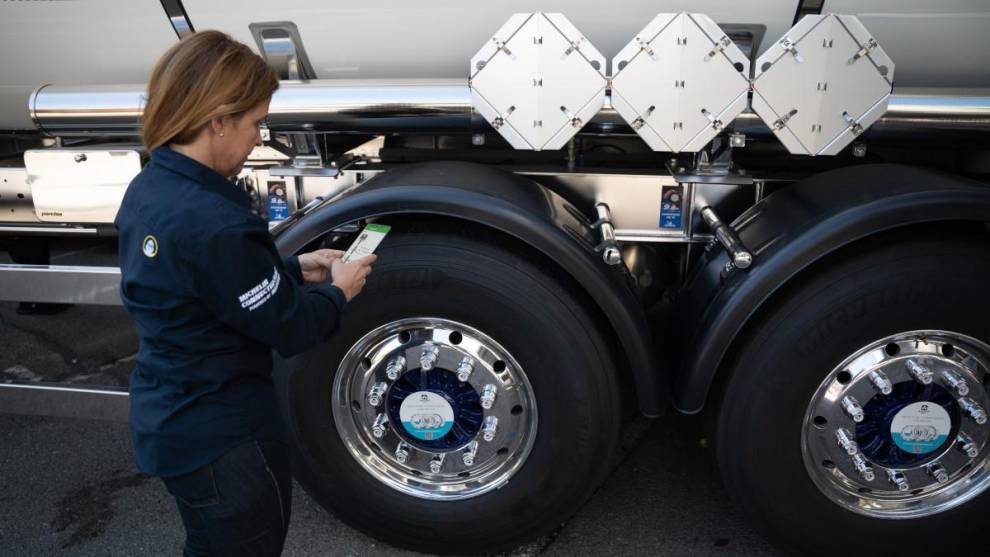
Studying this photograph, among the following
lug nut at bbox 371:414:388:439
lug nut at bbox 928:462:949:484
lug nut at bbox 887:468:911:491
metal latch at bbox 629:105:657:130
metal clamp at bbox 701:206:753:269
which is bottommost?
lug nut at bbox 371:414:388:439

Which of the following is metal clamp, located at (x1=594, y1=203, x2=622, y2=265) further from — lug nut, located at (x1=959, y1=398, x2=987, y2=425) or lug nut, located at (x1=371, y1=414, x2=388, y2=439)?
lug nut, located at (x1=959, y1=398, x2=987, y2=425)

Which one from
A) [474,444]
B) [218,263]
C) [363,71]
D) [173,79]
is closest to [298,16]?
[363,71]

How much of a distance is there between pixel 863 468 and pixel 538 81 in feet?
4.98

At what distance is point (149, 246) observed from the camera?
1.51m

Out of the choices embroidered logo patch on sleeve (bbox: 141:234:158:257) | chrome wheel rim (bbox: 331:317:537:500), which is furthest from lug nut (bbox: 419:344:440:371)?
embroidered logo patch on sleeve (bbox: 141:234:158:257)

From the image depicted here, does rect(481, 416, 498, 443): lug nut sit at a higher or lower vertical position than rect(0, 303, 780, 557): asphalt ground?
higher

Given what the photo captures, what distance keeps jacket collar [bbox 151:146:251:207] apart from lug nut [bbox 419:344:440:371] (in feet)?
3.15

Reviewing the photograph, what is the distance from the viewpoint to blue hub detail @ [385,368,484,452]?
8.03 feet

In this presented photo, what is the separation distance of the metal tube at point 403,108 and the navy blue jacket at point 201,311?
0.88 metres

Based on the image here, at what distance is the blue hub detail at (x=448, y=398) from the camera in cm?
245

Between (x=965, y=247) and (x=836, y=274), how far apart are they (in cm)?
35

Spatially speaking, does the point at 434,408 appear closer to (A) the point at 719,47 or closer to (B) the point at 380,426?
(B) the point at 380,426

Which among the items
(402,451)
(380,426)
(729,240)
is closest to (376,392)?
(380,426)

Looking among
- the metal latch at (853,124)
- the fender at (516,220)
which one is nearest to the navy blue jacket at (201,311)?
the fender at (516,220)
